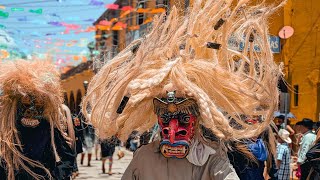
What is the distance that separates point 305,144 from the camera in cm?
957

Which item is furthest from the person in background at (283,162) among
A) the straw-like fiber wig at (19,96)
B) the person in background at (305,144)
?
the straw-like fiber wig at (19,96)

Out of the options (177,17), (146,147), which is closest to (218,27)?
(177,17)

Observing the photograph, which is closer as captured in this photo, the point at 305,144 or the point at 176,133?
the point at 176,133

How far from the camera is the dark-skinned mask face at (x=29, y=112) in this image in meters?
5.90

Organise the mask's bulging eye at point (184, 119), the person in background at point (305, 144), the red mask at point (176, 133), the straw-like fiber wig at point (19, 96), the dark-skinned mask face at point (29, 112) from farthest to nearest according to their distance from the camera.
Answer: the person in background at point (305, 144), the dark-skinned mask face at point (29, 112), the straw-like fiber wig at point (19, 96), the mask's bulging eye at point (184, 119), the red mask at point (176, 133)

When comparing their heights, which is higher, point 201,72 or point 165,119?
point 201,72

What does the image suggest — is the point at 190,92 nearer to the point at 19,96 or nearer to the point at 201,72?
the point at 201,72

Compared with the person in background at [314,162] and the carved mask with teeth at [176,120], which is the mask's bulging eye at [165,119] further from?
the person in background at [314,162]

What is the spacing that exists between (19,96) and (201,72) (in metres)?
2.58

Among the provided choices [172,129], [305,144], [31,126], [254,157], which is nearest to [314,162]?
[254,157]

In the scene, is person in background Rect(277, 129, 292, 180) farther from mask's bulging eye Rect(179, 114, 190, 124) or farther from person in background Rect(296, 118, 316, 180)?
mask's bulging eye Rect(179, 114, 190, 124)

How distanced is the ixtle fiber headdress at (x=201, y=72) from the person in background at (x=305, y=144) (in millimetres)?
2060

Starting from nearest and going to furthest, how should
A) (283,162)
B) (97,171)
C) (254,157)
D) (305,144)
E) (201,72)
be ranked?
(201,72)
(254,157)
(283,162)
(305,144)
(97,171)

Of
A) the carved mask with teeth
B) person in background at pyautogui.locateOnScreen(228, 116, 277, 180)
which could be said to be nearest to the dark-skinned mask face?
person in background at pyautogui.locateOnScreen(228, 116, 277, 180)
